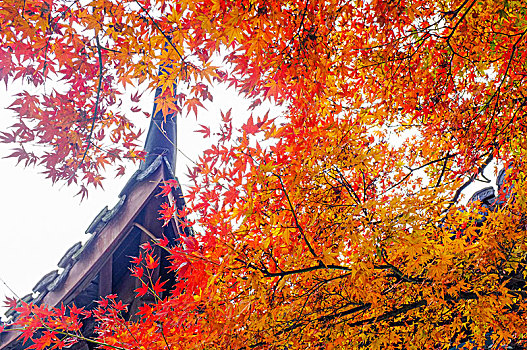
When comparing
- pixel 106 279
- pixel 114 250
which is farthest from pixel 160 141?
pixel 106 279

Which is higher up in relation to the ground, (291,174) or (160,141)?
(160,141)

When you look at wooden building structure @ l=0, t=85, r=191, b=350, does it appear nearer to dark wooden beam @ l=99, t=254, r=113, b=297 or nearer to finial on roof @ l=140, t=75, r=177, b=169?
dark wooden beam @ l=99, t=254, r=113, b=297

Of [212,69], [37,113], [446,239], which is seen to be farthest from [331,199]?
[37,113]

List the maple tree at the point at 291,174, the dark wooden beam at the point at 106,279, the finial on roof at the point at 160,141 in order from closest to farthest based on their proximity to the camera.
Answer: the maple tree at the point at 291,174, the dark wooden beam at the point at 106,279, the finial on roof at the point at 160,141

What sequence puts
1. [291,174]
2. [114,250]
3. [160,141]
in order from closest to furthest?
[291,174] → [114,250] → [160,141]

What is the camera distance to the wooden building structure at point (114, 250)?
139 inches

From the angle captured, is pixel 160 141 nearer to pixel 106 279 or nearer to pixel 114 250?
pixel 114 250

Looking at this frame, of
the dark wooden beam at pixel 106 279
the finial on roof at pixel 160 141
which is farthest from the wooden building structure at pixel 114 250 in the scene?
the finial on roof at pixel 160 141

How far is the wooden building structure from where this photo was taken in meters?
3.54

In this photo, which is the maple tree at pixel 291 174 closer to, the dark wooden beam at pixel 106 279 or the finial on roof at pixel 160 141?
the dark wooden beam at pixel 106 279

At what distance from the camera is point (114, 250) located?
379cm

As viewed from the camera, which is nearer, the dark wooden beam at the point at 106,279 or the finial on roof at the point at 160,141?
the dark wooden beam at the point at 106,279

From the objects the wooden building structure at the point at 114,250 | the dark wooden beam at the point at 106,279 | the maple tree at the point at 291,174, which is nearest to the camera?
the maple tree at the point at 291,174

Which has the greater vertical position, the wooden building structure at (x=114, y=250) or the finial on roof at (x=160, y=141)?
the finial on roof at (x=160, y=141)
